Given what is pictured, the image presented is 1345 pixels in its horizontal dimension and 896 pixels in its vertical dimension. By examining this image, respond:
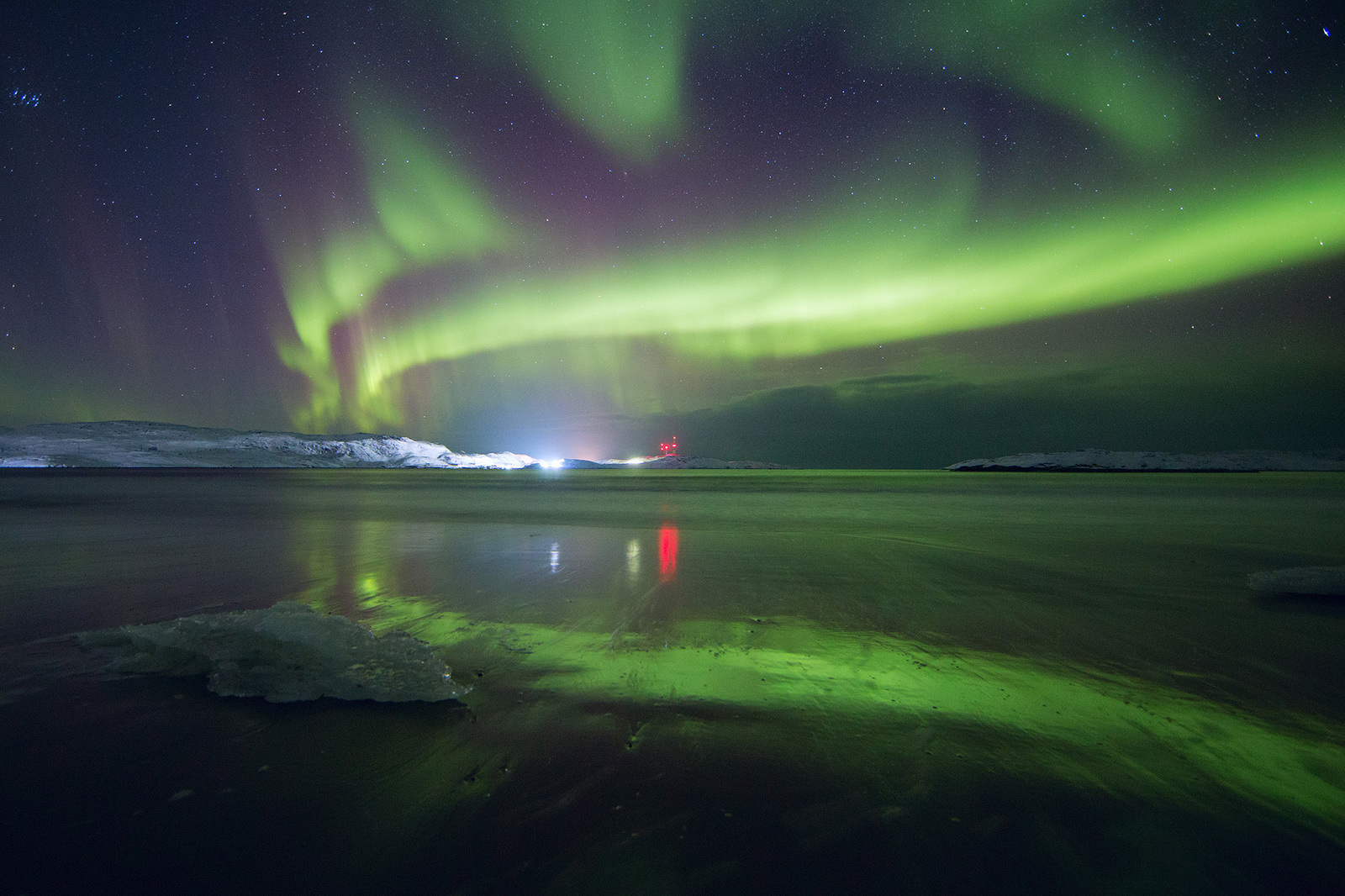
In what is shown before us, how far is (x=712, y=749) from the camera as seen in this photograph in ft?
11.6

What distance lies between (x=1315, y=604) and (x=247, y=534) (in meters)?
21.9

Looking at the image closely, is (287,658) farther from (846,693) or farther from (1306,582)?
(1306,582)

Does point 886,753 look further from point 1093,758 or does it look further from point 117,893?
point 117,893

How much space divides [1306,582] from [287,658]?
13.2m

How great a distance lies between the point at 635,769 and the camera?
10.7ft

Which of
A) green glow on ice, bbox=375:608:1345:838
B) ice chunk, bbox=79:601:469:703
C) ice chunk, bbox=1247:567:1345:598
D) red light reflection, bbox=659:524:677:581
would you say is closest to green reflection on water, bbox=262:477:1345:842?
green glow on ice, bbox=375:608:1345:838

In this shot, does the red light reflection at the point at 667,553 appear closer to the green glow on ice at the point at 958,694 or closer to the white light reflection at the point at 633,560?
the white light reflection at the point at 633,560

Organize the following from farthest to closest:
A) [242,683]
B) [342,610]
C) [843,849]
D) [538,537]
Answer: [538,537] < [342,610] < [242,683] < [843,849]

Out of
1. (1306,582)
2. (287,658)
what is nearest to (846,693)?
(287,658)

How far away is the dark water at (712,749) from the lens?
2508mm

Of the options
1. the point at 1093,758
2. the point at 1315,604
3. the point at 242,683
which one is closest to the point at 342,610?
the point at 242,683

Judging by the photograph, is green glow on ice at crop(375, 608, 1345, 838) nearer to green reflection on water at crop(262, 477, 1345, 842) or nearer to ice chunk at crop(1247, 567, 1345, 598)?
green reflection on water at crop(262, 477, 1345, 842)

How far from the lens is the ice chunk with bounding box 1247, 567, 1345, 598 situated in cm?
790

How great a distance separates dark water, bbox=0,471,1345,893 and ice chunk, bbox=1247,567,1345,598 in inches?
16.0
